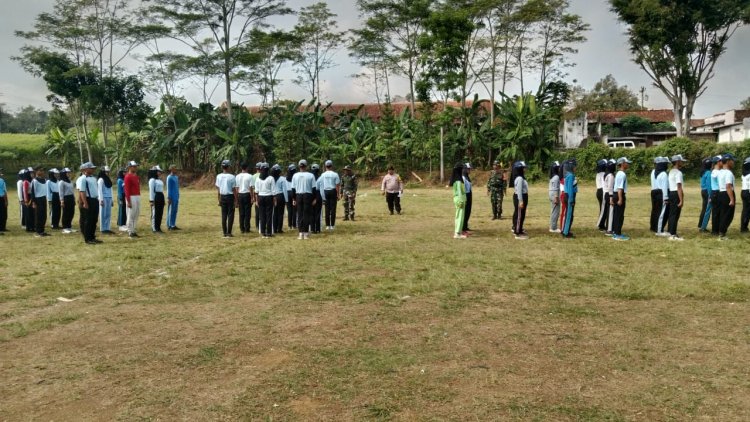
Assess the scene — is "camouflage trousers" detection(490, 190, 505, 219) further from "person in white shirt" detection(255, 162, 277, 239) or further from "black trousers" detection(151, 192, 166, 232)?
"black trousers" detection(151, 192, 166, 232)

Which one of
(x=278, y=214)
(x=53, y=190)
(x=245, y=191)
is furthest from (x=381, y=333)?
(x=53, y=190)

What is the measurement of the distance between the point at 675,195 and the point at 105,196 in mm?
12269

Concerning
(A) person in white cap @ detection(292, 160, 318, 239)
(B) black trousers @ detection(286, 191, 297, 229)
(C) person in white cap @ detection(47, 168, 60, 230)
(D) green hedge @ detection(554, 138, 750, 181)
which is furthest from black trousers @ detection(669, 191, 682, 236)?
(D) green hedge @ detection(554, 138, 750, 181)

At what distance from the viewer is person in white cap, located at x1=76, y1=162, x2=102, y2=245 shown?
10852 millimetres

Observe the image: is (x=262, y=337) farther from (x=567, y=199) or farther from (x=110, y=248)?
(x=567, y=199)

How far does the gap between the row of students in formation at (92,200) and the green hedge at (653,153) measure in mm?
21910

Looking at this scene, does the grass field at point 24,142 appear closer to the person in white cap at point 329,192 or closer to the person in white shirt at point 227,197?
the person in white shirt at point 227,197

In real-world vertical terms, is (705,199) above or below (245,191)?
below

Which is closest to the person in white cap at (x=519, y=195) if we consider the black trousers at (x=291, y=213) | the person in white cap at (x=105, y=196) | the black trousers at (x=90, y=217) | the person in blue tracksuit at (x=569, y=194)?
the person in blue tracksuit at (x=569, y=194)

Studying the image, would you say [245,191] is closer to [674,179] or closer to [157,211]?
[157,211]

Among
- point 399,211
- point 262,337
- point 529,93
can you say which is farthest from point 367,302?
point 529,93

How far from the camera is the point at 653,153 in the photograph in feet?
94.3

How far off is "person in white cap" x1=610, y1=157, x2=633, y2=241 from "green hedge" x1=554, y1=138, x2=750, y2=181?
1870cm

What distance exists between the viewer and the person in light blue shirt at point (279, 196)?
12156 mm
